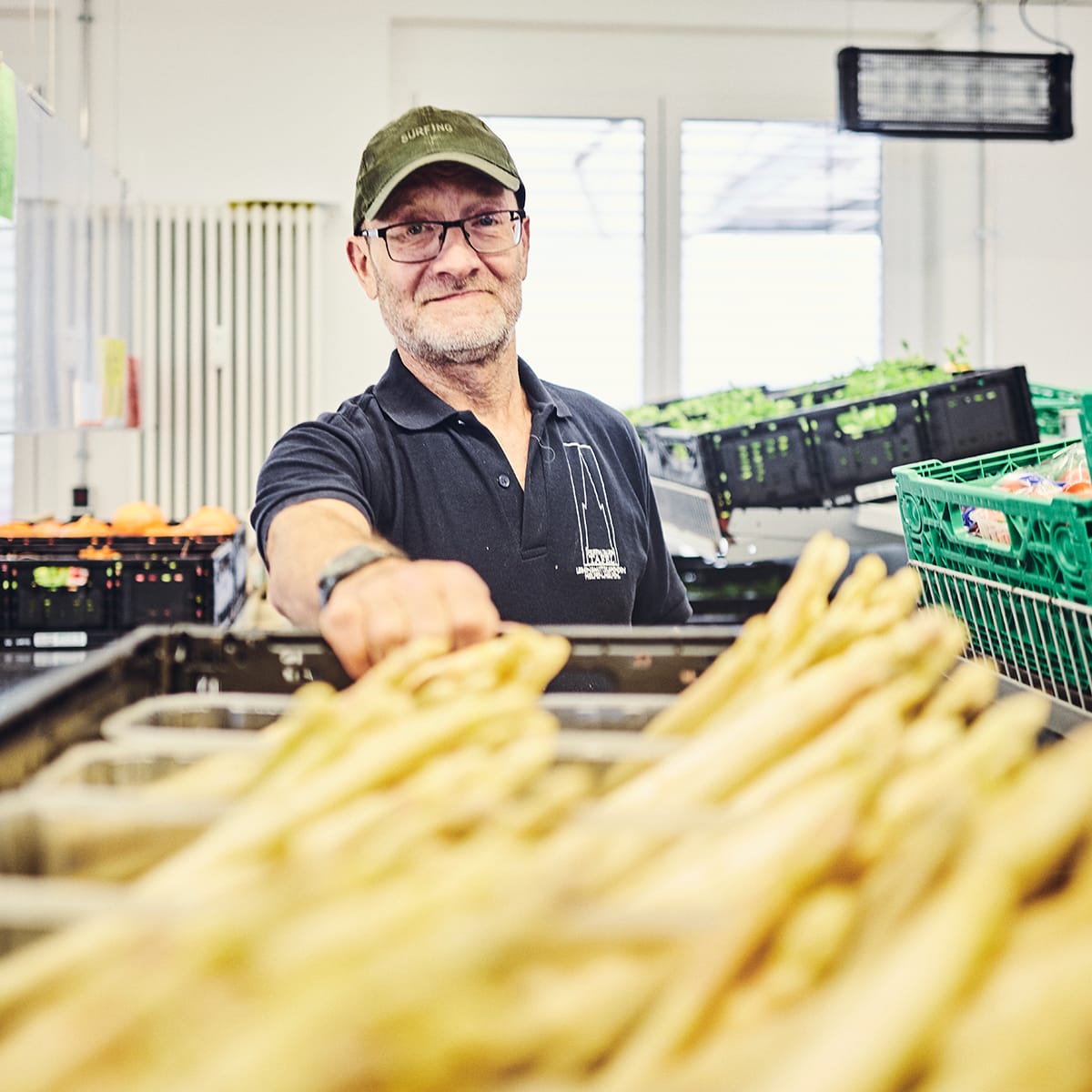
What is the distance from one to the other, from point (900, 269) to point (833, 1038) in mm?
5891

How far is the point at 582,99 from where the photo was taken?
5.48 meters

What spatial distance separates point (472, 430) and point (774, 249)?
417 cm

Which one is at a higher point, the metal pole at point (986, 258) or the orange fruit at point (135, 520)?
the metal pole at point (986, 258)

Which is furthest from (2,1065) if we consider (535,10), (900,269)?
(900,269)

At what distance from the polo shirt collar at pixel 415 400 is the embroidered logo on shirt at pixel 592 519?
0.35ft

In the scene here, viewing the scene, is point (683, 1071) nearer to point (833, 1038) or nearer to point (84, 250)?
point (833, 1038)

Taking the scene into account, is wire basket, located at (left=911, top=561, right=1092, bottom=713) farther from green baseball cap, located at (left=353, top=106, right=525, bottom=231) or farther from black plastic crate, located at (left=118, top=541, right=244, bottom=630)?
black plastic crate, located at (left=118, top=541, right=244, bottom=630)

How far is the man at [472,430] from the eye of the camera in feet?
5.92

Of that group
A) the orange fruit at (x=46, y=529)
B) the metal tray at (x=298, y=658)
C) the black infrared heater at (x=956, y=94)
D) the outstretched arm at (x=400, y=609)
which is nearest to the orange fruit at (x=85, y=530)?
the orange fruit at (x=46, y=529)

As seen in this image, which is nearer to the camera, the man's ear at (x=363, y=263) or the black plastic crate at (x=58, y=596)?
the man's ear at (x=363, y=263)

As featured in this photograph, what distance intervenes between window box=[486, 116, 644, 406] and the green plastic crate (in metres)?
4.12

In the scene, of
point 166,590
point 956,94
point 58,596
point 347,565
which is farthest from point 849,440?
point 347,565

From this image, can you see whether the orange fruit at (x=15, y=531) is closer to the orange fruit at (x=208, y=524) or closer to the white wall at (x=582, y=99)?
the orange fruit at (x=208, y=524)

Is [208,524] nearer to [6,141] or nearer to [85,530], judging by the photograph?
[85,530]
